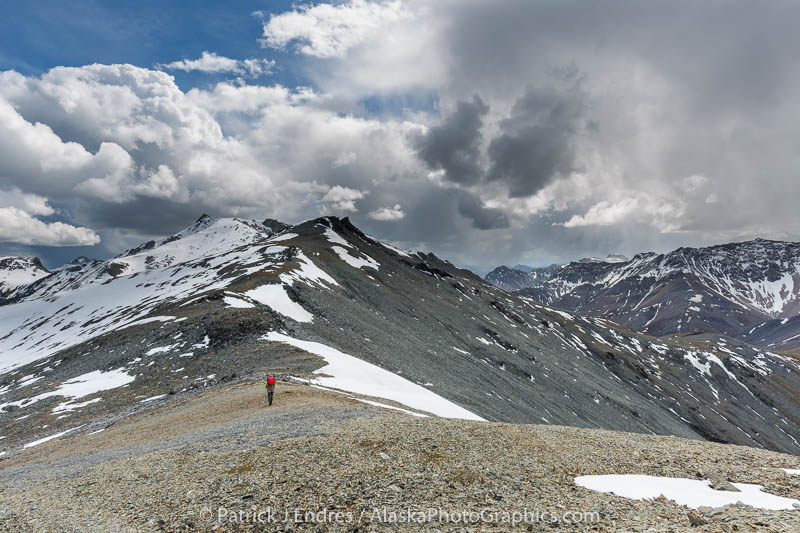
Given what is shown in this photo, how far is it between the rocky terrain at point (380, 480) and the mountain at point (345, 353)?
504 inches

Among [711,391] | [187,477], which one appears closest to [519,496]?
[187,477]

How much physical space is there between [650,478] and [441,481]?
6.35 m

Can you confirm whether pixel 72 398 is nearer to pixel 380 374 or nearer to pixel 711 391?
pixel 380 374

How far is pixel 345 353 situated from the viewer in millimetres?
48656

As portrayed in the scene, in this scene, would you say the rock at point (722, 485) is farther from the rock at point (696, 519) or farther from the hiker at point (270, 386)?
the hiker at point (270, 386)

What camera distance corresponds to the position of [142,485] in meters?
13.1

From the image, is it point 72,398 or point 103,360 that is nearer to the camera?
point 72,398

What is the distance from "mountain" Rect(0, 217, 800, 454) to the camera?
38500 mm

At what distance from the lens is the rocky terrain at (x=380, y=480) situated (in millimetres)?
9703

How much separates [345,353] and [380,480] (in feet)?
123

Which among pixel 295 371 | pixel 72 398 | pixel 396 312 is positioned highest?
pixel 396 312

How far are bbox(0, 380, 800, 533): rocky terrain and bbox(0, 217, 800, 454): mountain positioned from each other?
1281 centimetres

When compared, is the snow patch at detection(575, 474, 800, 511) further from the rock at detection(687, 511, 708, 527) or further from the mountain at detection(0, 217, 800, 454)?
the mountain at detection(0, 217, 800, 454)

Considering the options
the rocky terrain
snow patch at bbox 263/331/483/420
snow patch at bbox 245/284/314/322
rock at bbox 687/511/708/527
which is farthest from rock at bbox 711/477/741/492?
snow patch at bbox 245/284/314/322
